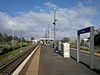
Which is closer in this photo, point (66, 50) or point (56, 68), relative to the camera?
point (56, 68)

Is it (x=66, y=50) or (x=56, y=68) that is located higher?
(x=66, y=50)

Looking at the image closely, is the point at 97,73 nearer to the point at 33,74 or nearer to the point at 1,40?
the point at 33,74

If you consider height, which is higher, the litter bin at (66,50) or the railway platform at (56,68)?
the litter bin at (66,50)

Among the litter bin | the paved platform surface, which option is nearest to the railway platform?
the paved platform surface

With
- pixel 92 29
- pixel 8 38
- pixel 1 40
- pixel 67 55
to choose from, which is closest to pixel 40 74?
pixel 92 29

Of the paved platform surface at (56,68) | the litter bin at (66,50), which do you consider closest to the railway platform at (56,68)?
the paved platform surface at (56,68)

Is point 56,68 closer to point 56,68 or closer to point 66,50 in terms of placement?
point 56,68

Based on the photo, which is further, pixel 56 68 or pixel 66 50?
pixel 66 50

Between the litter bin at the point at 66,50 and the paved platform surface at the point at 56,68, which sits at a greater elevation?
the litter bin at the point at 66,50

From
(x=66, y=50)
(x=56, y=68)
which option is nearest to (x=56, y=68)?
(x=56, y=68)

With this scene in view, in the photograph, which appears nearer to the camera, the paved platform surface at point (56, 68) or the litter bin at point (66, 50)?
the paved platform surface at point (56, 68)

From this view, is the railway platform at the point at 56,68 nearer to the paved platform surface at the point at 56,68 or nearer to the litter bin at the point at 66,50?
the paved platform surface at the point at 56,68

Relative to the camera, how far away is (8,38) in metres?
173

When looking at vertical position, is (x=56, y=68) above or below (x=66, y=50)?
below
